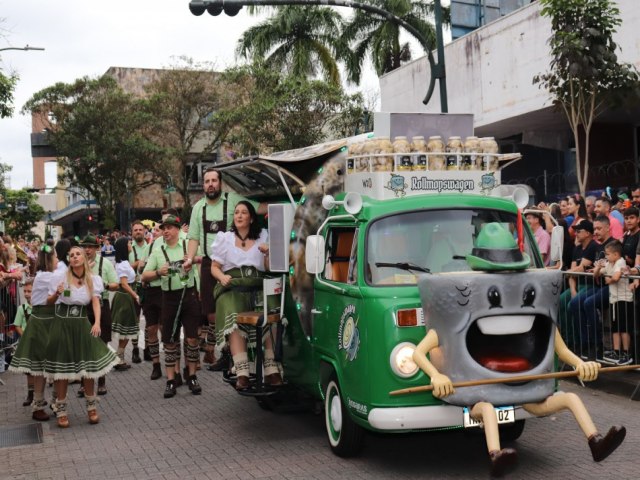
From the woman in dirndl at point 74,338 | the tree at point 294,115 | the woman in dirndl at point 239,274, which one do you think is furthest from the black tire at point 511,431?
the tree at point 294,115

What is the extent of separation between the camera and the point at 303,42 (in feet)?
126

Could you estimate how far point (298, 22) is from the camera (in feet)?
124

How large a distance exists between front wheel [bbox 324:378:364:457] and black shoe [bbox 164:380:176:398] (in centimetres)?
366

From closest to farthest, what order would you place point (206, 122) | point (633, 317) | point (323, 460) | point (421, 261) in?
point (421, 261) → point (323, 460) → point (633, 317) → point (206, 122)

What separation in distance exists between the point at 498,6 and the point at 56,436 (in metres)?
24.6

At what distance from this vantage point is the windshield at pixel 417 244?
268 inches

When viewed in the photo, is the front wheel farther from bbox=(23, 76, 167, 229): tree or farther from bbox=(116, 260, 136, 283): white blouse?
bbox=(23, 76, 167, 229): tree

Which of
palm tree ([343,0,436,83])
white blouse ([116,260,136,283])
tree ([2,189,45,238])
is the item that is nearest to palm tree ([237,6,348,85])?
palm tree ([343,0,436,83])

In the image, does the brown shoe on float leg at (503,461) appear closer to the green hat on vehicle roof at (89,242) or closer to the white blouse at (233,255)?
the white blouse at (233,255)

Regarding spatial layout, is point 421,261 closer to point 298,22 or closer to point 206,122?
point 298,22

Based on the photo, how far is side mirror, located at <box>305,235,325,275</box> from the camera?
7316mm

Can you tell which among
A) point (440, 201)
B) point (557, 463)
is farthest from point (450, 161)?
point (557, 463)

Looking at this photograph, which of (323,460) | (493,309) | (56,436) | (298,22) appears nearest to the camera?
(493,309)

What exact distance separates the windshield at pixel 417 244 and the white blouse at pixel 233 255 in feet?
7.82
